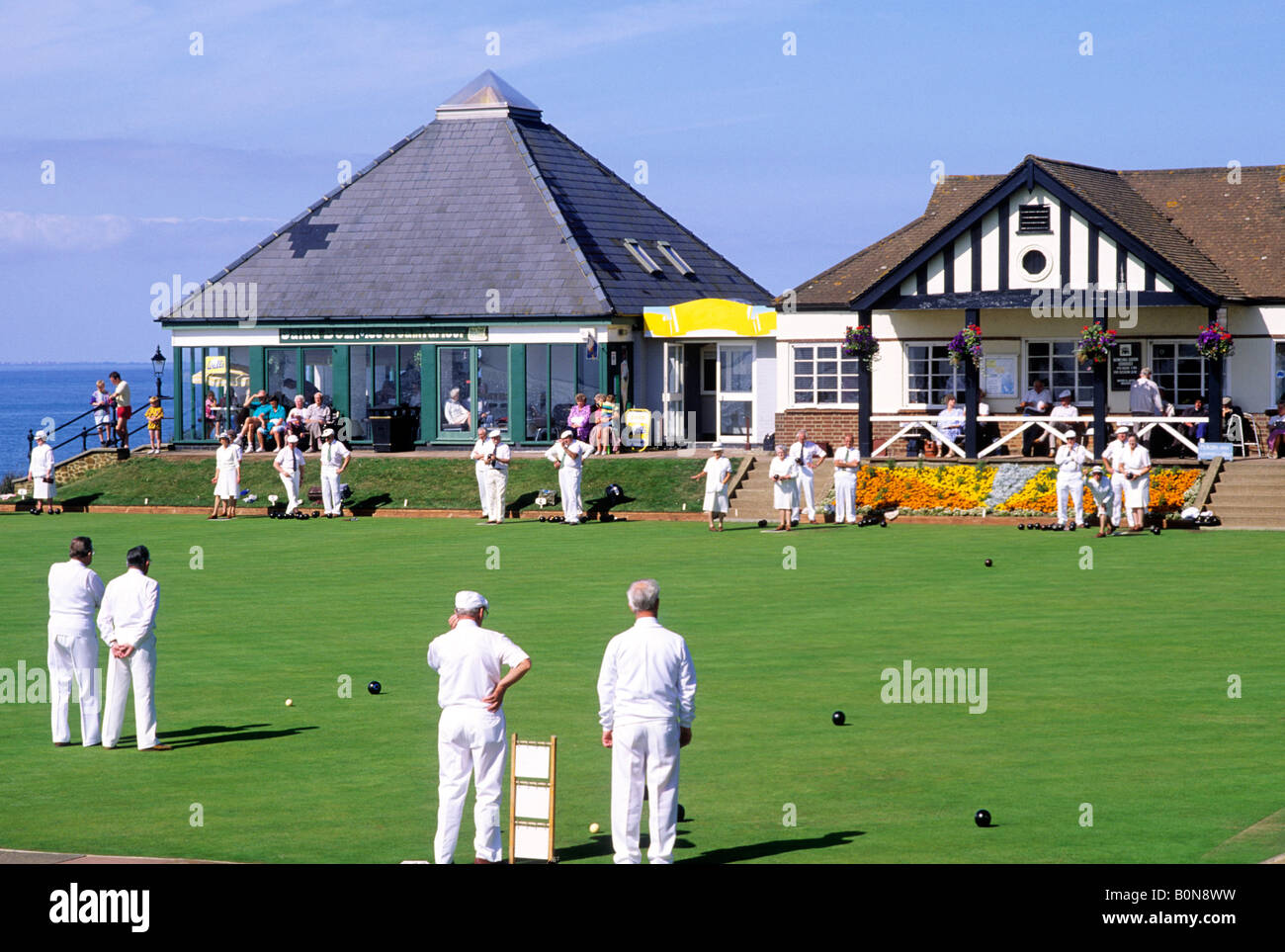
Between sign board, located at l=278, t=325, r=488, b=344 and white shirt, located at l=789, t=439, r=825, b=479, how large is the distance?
13.0m

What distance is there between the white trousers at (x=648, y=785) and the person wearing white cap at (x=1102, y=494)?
70.4 ft

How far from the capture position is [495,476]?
3528 centimetres

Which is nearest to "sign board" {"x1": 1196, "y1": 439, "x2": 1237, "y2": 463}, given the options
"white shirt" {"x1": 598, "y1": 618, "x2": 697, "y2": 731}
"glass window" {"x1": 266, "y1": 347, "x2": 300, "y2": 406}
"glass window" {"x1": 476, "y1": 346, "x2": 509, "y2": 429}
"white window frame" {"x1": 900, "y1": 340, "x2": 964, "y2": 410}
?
"white window frame" {"x1": 900, "y1": 340, "x2": 964, "y2": 410}

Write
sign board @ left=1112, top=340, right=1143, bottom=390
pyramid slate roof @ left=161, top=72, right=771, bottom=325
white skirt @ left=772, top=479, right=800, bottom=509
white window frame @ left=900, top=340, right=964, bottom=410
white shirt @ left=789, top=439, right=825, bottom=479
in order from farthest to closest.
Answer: pyramid slate roof @ left=161, top=72, right=771, bottom=325 → white window frame @ left=900, top=340, right=964, bottom=410 → sign board @ left=1112, top=340, right=1143, bottom=390 → white shirt @ left=789, top=439, right=825, bottom=479 → white skirt @ left=772, top=479, right=800, bottom=509

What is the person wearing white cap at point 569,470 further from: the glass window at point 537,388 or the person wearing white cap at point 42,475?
the person wearing white cap at point 42,475

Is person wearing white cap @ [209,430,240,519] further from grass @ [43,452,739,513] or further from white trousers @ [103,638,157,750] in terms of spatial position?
white trousers @ [103,638,157,750]

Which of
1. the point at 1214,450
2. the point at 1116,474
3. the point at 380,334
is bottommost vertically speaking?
the point at 1116,474

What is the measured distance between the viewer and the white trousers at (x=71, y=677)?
14.0 metres

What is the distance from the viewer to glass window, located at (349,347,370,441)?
4472cm

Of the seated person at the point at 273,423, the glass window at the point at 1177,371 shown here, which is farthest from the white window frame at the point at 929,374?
the seated person at the point at 273,423

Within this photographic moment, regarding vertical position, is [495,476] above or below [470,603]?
above

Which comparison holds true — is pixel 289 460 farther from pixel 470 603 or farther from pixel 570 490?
pixel 470 603

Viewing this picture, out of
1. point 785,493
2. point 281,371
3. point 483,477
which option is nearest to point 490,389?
point 281,371

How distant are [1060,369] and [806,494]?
29.3ft
